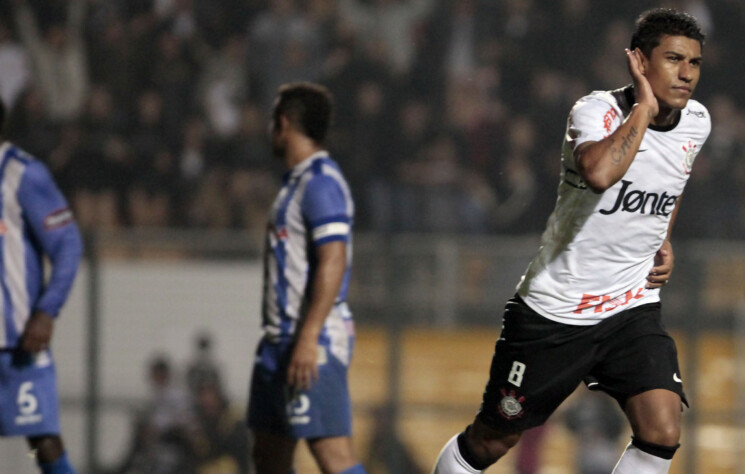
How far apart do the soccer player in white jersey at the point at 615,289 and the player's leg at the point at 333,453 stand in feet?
1.84

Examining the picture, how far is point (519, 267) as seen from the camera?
24.1ft

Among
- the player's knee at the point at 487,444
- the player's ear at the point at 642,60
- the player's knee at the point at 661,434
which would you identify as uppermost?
the player's ear at the point at 642,60

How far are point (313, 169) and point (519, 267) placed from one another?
10.6ft

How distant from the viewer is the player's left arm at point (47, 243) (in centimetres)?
454

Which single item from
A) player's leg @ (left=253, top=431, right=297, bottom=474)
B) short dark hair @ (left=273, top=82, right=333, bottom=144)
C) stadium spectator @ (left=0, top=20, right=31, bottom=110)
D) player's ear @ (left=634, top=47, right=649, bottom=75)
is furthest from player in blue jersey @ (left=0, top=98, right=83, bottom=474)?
stadium spectator @ (left=0, top=20, right=31, bottom=110)

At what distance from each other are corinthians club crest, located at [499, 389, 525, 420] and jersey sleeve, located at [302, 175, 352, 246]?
957 millimetres

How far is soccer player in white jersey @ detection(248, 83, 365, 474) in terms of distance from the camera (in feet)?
13.9

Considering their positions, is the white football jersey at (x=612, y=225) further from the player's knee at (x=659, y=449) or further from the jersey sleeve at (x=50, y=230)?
the jersey sleeve at (x=50, y=230)

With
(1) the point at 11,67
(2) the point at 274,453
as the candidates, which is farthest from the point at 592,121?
(1) the point at 11,67

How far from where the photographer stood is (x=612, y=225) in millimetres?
3594

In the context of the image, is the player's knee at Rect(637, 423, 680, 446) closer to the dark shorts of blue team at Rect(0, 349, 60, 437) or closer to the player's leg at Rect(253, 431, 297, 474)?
the player's leg at Rect(253, 431, 297, 474)

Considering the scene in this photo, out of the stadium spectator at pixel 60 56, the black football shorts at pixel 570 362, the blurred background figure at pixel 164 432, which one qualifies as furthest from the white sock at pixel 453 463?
the stadium spectator at pixel 60 56

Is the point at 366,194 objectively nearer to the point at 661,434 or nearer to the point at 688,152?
the point at 688,152

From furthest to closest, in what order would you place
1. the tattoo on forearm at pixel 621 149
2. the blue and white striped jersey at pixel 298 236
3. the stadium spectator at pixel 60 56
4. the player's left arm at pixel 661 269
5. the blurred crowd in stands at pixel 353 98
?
the stadium spectator at pixel 60 56, the blurred crowd in stands at pixel 353 98, the blue and white striped jersey at pixel 298 236, the player's left arm at pixel 661 269, the tattoo on forearm at pixel 621 149
